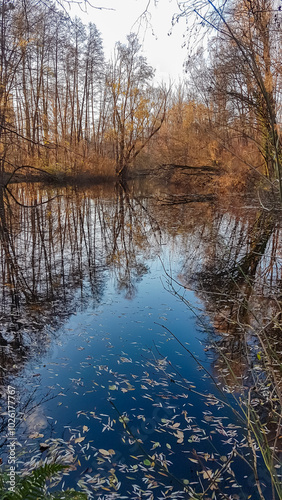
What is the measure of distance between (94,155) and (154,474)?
96.1ft

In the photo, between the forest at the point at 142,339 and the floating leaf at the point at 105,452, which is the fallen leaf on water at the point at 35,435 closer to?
the forest at the point at 142,339

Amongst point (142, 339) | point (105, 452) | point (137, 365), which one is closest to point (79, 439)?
point (105, 452)

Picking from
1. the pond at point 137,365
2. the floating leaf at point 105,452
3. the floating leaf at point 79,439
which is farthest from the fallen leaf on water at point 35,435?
the floating leaf at point 105,452

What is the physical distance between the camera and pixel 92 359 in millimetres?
4246

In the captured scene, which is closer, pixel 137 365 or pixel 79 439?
pixel 79 439

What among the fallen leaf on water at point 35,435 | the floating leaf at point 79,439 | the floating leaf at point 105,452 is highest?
the fallen leaf on water at point 35,435

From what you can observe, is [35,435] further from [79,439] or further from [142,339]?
[142,339]

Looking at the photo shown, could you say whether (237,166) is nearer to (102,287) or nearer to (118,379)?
(102,287)

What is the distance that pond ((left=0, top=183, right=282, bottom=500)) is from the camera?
8.66ft

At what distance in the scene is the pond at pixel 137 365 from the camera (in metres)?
2.64

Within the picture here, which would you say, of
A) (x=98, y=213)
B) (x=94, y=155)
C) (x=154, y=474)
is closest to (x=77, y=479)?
(x=154, y=474)

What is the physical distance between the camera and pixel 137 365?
4.14m

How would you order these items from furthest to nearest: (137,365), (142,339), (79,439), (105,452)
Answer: (142,339) → (137,365) → (79,439) → (105,452)

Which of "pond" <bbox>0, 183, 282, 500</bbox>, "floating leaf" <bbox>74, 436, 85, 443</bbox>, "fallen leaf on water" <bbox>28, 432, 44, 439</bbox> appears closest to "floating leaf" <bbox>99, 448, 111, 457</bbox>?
"pond" <bbox>0, 183, 282, 500</bbox>
